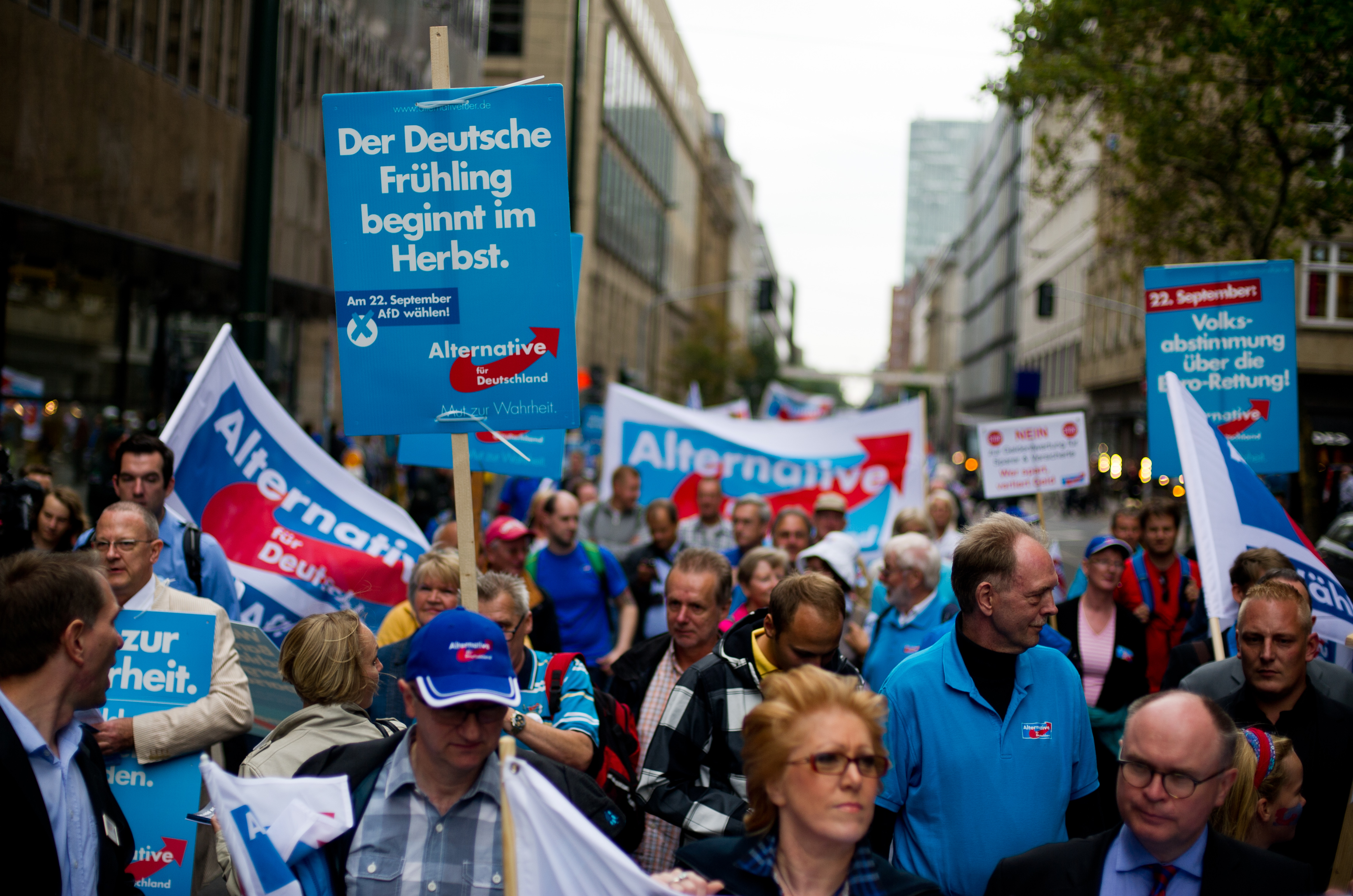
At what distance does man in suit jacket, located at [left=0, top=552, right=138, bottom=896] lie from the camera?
2.69 m

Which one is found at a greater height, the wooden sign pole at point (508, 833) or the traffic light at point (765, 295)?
the traffic light at point (765, 295)

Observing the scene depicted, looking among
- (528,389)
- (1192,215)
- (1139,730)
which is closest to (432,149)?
(528,389)

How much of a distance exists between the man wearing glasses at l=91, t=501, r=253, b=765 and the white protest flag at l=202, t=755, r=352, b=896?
4.75 feet

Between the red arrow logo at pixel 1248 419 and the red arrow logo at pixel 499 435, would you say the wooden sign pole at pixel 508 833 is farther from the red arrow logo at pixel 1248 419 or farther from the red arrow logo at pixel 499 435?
the red arrow logo at pixel 1248 419

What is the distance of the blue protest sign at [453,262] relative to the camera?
13.1ft

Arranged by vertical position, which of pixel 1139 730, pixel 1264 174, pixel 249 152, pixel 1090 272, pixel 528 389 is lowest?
pixel 1139 730

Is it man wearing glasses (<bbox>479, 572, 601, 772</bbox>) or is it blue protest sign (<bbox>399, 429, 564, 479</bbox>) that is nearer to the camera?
man wearing glasses (<bbox>479, 572, 601, 772</bbox>)

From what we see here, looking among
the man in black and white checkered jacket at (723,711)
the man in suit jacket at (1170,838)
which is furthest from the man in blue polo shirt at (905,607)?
the man in suit jacket at (1170,838)

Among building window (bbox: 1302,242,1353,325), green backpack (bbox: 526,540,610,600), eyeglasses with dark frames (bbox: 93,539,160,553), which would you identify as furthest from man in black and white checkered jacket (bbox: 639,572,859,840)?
building window (bbox: 1302,242,1353,325)

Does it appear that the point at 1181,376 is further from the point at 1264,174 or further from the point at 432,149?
the point at 1264,174

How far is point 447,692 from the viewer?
2748 millimetres

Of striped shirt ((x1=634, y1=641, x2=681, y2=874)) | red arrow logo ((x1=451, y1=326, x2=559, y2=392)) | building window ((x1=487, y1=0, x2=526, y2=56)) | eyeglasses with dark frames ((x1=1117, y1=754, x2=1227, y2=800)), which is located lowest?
striped shirt ((x1=634, y1=641, x2=681, y2=874))

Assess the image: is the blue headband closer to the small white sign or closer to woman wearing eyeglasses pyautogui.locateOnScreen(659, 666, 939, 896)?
woman wearing eyeglasses pyautogui.locateOnScreen(659, 666, 939, 896)

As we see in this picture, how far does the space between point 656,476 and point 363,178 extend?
7.64 metres
